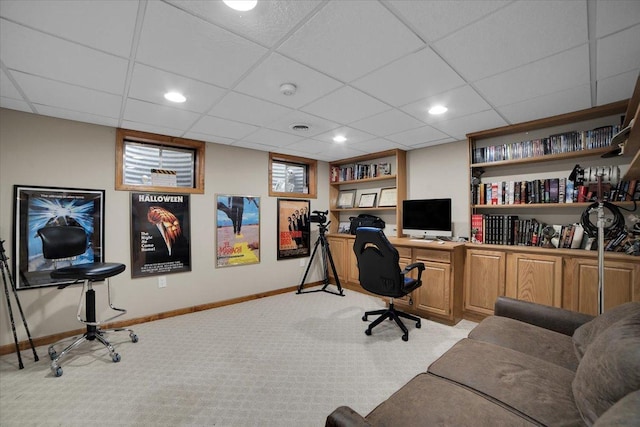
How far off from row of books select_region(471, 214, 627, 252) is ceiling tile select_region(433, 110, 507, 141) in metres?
1.06

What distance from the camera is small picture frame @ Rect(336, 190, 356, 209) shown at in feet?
16.9

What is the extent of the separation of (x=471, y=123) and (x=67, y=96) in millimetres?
3913

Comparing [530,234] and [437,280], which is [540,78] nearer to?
[530,234]

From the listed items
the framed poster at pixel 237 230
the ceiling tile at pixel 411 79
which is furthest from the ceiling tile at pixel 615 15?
the framed poster at pixel 237 230

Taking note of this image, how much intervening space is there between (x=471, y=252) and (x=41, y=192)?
15.5 feet

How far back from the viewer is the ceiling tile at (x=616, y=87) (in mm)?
Result: 2021

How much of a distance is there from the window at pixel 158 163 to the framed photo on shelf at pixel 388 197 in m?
2.83

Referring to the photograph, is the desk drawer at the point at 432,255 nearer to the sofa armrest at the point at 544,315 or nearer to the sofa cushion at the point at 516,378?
the sofa armrest at the point at 544,315

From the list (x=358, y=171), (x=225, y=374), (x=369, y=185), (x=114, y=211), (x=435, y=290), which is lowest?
(x=225, y=374)

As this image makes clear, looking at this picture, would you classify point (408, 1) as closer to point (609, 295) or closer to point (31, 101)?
point (609, 295)

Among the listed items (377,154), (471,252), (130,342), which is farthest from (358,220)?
(130,342)

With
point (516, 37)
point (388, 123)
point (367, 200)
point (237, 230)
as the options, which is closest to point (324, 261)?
point (367, 200)

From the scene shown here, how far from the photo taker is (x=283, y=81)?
2086 millimetres

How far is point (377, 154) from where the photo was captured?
4.58 meters
